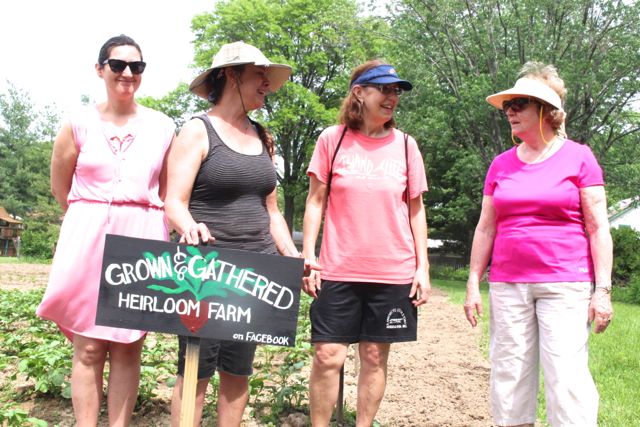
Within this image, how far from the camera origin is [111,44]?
2.94m

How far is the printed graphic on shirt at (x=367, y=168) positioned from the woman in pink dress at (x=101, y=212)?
35.5 inches

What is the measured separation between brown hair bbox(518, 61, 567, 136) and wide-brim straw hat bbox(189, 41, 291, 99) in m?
1.22

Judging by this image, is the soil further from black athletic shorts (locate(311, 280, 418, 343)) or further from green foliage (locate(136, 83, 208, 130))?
green foliage (locate(136, 83, 208, 130))

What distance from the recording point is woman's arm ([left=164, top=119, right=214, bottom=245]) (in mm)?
2740

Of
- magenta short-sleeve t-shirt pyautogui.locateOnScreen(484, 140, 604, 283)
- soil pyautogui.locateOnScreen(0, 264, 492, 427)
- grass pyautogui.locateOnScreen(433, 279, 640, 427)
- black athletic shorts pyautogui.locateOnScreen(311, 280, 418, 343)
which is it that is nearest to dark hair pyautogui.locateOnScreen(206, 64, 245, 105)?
black athletic shorts pyautogui.locateOnScreen(311, 280, 418, 343)

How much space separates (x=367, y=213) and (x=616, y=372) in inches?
150

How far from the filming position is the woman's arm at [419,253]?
3225mm

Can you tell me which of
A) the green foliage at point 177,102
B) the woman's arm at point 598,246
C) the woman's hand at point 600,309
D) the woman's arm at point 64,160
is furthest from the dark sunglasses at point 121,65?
the green foliage at point 177,102

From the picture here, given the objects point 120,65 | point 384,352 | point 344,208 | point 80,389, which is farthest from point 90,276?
point 384,352

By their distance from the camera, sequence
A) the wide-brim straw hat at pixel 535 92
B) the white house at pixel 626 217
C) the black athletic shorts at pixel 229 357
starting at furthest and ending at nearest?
the white house at pixel 626 217
the wide-brim straw hat at pixel 535 92
the black athletic shorts at pixel 229 357

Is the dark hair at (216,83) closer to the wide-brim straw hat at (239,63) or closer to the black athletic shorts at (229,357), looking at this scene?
the wide-brim straw hat at (239,63)

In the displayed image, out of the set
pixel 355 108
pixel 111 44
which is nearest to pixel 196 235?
pixel 111 44

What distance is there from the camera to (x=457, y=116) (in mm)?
18375

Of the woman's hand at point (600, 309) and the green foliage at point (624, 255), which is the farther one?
the green foliage at point (624, 255)
